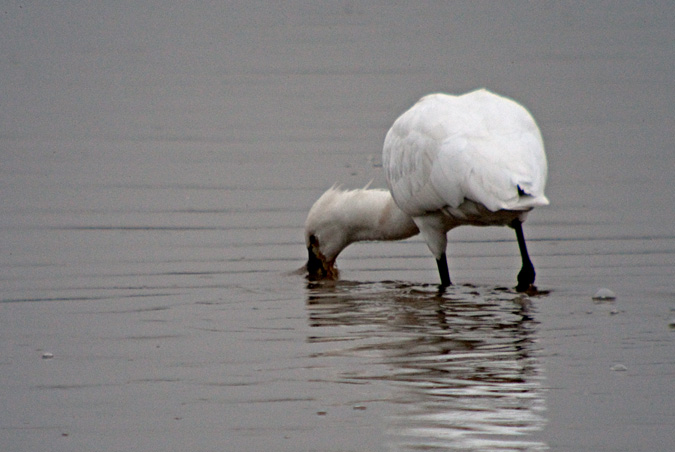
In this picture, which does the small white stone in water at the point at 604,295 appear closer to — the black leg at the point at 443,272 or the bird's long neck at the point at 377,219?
the black leg at the point at 443,272

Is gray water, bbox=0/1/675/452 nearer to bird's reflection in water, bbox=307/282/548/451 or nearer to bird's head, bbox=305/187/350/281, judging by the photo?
Result: bird's reflection in water, bbox=307/282/548/451

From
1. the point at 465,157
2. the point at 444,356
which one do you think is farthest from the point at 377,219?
the point at 444,356

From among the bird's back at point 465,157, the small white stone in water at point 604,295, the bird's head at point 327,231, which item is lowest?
the small white stone in water at point 604,295

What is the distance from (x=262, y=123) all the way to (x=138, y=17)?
1368cm

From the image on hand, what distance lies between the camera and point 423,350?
6961mm

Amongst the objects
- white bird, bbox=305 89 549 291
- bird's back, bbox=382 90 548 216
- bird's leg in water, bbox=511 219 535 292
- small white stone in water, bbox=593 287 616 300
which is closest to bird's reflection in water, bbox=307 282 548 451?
bird's leg in water, bbox=511 219 535 292

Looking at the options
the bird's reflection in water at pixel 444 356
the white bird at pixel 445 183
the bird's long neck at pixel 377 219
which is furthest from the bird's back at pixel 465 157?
the bird's reflection in water at pixel 444 356

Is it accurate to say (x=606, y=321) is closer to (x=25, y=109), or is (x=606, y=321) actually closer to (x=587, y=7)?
(x=25, y=109)

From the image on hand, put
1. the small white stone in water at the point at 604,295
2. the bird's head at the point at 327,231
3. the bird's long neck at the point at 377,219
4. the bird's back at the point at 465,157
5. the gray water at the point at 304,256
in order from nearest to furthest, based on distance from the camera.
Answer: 1. the gray water at the point at 304,256
2. the bird's back at the point at 465,157
3. the small white stone in water at the point at 604,295
4. the bird's long neck at the point at 377,219
5. the bird's head at the point at 327,231

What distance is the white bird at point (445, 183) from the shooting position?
8.49 metres

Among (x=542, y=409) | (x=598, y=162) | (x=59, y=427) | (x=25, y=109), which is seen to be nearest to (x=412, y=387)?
(x=542, y=409)

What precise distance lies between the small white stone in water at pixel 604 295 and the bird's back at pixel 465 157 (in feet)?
2.64

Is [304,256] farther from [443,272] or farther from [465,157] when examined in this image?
[465,157]

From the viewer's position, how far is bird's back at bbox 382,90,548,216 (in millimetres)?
8406
